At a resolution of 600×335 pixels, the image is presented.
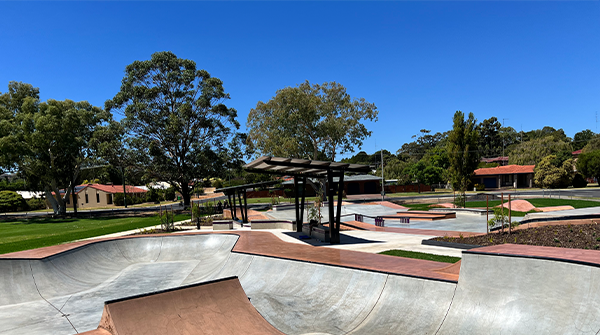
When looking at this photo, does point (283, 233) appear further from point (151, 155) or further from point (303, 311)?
point (151, 155)

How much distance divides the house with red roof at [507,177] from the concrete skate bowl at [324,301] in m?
65.4

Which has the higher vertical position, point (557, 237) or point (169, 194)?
point (557, 237)

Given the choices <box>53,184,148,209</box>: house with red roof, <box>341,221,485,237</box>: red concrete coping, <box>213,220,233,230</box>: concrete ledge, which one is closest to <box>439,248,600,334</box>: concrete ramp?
<box>341,221,485,237</box>: red concrete coping

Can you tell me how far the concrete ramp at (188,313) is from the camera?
5.54 m

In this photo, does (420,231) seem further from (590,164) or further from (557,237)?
(590,164)

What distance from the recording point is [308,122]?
1774 inches

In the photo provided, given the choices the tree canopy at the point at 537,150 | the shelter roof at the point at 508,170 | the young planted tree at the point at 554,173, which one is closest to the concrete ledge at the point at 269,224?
the young planted tree at the point at 554,173

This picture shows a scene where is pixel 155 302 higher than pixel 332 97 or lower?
lower

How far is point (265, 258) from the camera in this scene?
10.6m

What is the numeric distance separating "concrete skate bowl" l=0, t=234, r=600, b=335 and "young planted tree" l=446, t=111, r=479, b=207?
48.7m

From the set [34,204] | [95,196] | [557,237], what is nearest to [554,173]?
[557,237]

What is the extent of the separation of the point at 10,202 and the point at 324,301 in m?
68.0

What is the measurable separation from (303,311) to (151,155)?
3503 centimetres

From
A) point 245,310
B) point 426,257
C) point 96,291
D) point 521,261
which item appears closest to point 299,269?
point 245,310
